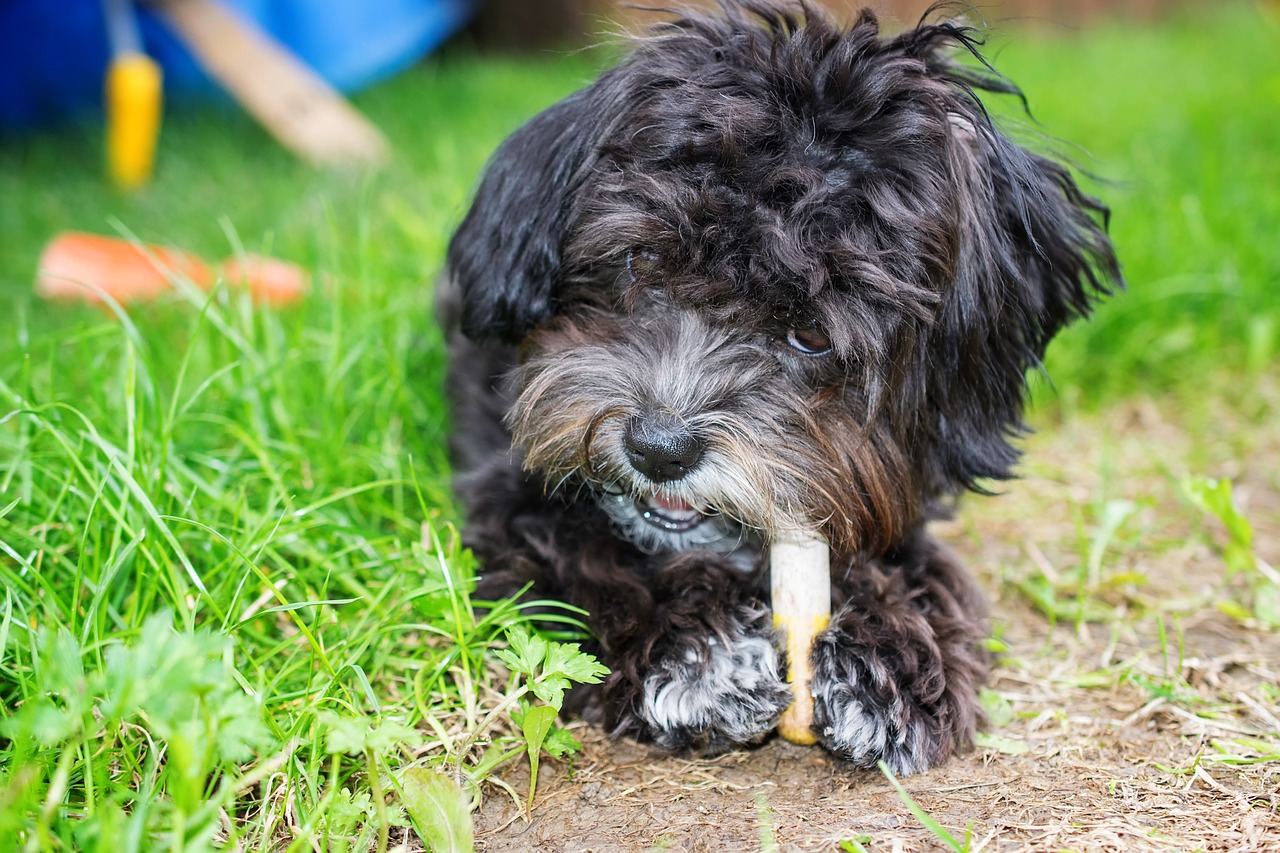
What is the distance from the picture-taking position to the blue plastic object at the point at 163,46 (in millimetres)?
8719

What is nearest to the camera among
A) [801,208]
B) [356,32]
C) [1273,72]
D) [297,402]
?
[801,208]

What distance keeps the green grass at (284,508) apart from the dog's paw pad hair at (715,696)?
0.89 feet

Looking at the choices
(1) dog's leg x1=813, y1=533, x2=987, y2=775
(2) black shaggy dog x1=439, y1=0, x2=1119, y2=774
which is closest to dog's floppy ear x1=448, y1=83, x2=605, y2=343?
(2) black shaggy dog x1=439, y1=0, x2=1119, y2=774

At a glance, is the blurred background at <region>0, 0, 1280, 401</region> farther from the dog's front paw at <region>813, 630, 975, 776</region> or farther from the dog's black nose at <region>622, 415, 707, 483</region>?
the dog's front paw at <region>813, 630, 975, 776</region>

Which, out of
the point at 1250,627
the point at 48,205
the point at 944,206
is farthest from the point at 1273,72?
the point at 48,205

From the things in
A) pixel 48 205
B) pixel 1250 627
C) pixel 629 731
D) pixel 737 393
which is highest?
pixel 737 393

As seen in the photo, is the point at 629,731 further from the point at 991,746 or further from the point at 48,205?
the point at 48,205

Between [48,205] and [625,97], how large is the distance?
206 inches

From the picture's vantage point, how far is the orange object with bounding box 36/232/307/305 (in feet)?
15.2

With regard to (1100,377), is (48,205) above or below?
below

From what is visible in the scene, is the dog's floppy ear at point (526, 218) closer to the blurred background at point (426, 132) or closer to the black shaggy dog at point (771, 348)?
the black shaggy dog at point (771, 348)

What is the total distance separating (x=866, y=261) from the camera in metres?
2.46

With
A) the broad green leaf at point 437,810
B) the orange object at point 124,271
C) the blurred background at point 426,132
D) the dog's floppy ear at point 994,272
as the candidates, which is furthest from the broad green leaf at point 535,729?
the orange object at point 124,271

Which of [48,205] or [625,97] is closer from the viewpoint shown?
[625,97]
